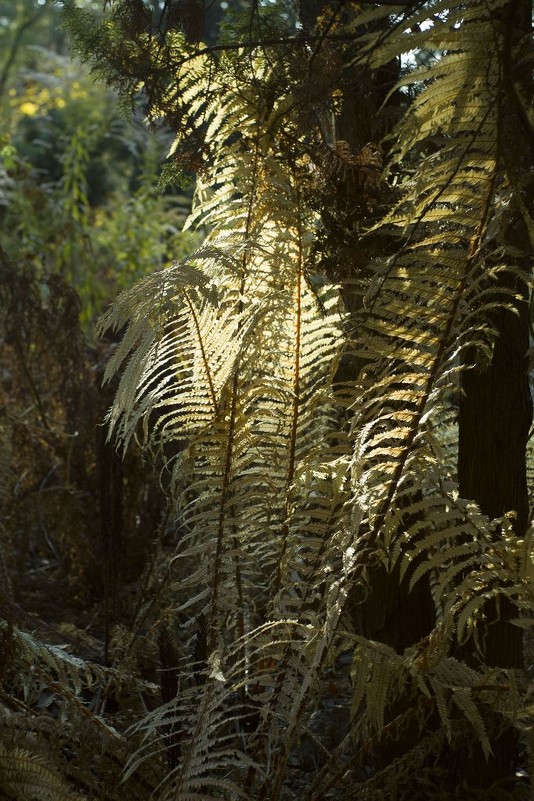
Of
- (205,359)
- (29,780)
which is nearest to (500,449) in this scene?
(205,359)

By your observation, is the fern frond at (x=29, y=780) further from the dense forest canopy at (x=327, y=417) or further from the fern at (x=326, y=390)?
the fern at (x=326, y=390)

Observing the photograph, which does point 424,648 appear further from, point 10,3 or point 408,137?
point 10,3

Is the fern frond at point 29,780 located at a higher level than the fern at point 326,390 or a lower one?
lower

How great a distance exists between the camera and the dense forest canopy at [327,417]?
165 centimetres

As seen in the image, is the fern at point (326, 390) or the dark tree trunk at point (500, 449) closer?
the fern at point (326, 390)

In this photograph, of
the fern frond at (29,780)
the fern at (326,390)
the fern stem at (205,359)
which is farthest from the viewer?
the fern stem at (205,359)

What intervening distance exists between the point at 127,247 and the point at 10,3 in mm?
8813

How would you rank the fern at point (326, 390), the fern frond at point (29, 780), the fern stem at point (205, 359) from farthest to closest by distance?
the fern stem at point (205, 359) < the fern at point (326, 390) < the fern frond at point (29, 780)

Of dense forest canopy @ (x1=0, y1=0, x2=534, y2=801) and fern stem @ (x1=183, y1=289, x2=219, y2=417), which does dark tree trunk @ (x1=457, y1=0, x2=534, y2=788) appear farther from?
fern stem @ (x1=183, y1=289, x2=219, y2=417)

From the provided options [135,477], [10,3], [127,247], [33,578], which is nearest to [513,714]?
[135,477]

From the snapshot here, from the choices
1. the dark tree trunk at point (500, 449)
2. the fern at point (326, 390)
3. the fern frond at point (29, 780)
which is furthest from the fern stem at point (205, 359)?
the fern frond at point (29, 780)

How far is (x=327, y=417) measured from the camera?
7.59 feet

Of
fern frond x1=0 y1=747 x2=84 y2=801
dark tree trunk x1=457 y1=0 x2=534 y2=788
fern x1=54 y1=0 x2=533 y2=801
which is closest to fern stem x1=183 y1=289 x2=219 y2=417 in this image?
fern x1=54 y1=0 x2=533 y2=801

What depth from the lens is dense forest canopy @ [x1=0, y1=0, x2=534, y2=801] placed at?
1.65 m
